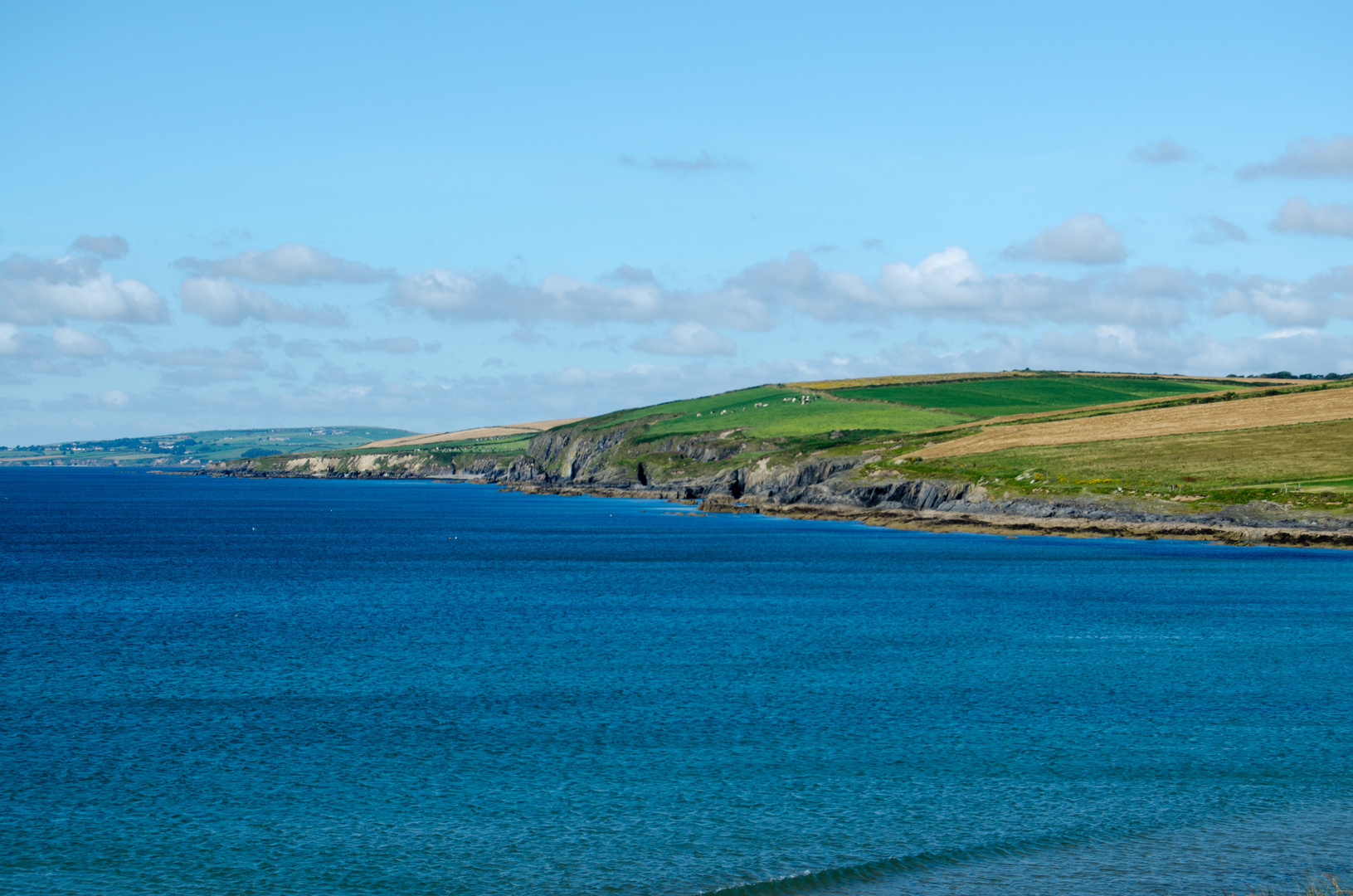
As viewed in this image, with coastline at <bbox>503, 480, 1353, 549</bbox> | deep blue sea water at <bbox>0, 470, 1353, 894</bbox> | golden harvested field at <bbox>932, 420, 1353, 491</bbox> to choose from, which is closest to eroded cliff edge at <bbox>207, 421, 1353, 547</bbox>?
coastline at <bbox>503, 480, 1353, 549</bbox>

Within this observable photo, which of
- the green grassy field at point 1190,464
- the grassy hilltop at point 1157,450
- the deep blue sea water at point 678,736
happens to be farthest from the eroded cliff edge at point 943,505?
the deep blue sea water at point 678,736

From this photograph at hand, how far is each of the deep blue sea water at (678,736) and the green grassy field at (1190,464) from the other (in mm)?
40537

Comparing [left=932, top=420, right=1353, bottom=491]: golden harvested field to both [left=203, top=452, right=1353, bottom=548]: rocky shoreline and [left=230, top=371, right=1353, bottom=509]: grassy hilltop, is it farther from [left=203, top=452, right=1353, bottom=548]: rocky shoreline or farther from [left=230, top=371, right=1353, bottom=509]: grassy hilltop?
[left=203, top=452, right=1353, bottom=548]: rocky shoreline

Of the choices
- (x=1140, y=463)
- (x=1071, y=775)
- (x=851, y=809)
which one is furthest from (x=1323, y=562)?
(x=851, y=809)

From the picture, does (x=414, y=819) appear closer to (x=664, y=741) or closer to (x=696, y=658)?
(x=664, y=741)

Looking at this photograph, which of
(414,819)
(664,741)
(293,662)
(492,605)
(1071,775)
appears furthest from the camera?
(492,605)

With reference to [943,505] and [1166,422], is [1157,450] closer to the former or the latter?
[1166,422]

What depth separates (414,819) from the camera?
26672mm

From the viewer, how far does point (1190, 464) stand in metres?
124

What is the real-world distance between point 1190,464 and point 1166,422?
29026 mm

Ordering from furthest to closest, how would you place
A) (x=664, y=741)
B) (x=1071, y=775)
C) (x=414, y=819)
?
1. (x=664, y=741)
2. (x=1071, y=775)
3. (x=414, y=819)

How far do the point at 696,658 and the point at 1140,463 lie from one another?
96.7m

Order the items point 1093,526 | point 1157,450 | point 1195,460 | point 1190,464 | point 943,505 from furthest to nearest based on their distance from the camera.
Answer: point 943,505 < point 1157,450 < point 1195,460 < point 1190,464 < point 1093,526

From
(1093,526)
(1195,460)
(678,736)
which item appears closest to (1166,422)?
(1195,460)
